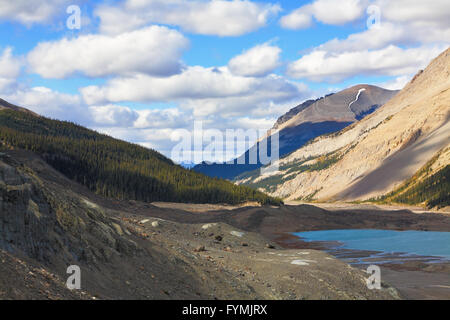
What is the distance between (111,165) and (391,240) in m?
75.3

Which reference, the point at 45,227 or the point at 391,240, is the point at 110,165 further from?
the point at 45,227

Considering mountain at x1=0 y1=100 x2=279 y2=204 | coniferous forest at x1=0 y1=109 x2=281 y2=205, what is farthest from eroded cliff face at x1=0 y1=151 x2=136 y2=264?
coniferous forest at x1=0 y1=109 x2=281 y2=205

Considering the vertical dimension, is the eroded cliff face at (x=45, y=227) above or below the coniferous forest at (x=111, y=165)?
below

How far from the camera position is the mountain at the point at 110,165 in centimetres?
11725

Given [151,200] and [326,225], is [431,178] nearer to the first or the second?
[326,225]

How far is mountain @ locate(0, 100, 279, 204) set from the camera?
117 meters

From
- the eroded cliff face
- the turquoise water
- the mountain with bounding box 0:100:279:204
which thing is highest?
the mountain with bounding box 0:100:279:204

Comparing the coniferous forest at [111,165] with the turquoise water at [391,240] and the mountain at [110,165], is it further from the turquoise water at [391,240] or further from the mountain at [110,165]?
the turquoise water at [391,240]

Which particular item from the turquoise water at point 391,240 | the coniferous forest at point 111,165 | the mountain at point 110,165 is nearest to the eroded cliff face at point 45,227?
the turquoise water at point 391,240

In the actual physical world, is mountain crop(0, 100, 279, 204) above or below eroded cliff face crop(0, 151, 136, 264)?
above

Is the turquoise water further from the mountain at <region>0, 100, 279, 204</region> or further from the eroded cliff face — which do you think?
the eroded cliff face

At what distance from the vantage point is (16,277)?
17.5m
